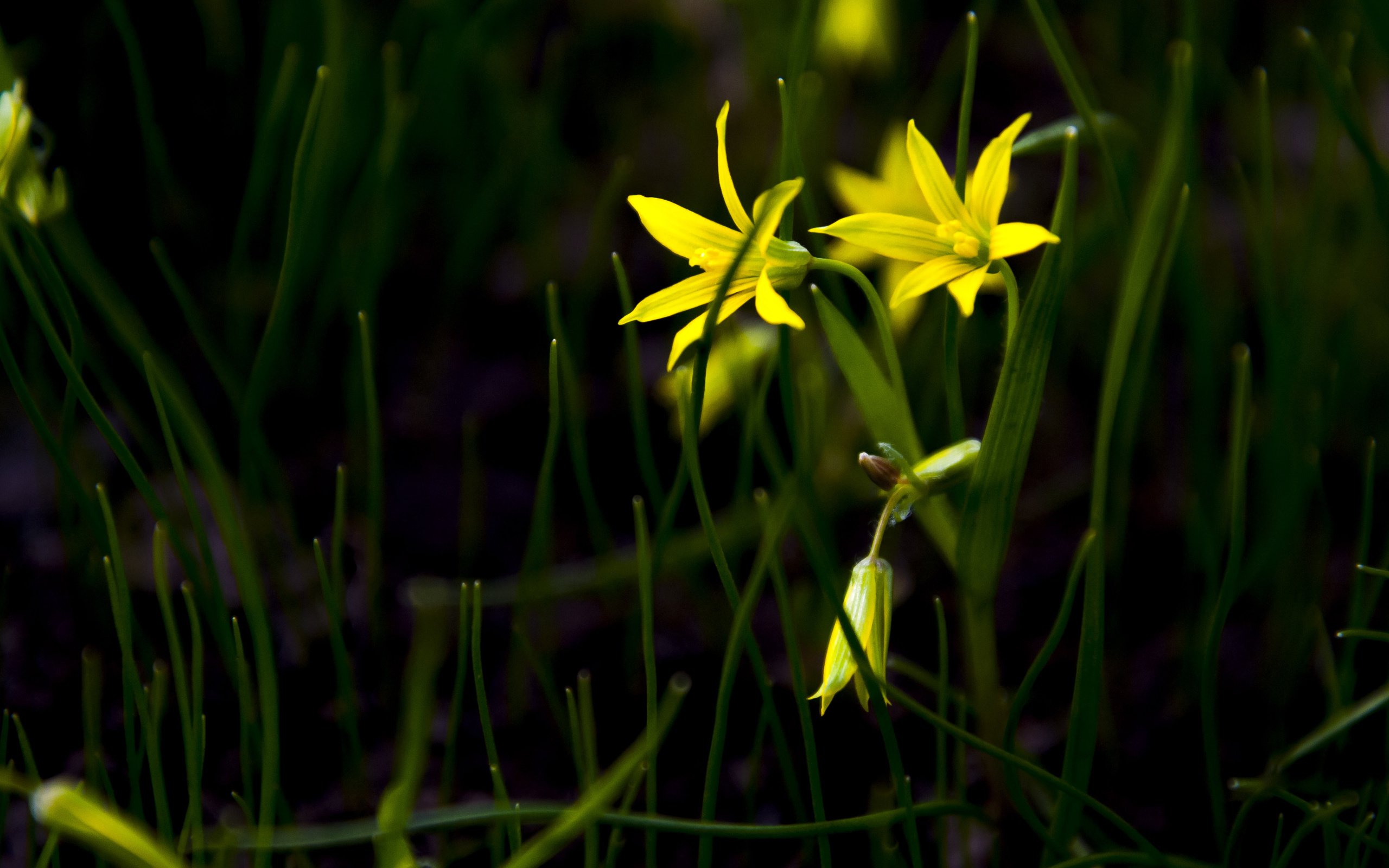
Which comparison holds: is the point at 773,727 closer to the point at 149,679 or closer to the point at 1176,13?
the point at 149,679

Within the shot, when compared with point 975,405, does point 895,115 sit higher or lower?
higher

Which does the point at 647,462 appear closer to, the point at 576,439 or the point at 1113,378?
the point at 576,439

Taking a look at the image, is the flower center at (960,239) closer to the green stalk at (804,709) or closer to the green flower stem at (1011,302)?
the green flower stem at (1011,302)

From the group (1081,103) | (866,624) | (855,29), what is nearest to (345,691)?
(866,624)

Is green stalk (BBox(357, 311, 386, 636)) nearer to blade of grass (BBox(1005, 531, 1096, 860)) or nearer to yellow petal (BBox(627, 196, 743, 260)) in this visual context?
yellow petal (BBox(627, 196, 743, 260))

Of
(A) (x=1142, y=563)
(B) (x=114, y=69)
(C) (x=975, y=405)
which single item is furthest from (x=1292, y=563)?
(B) (x=114, y=69)

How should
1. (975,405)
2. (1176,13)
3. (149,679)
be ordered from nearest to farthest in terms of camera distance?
(149,679) → (975,405) → (1176,13)
